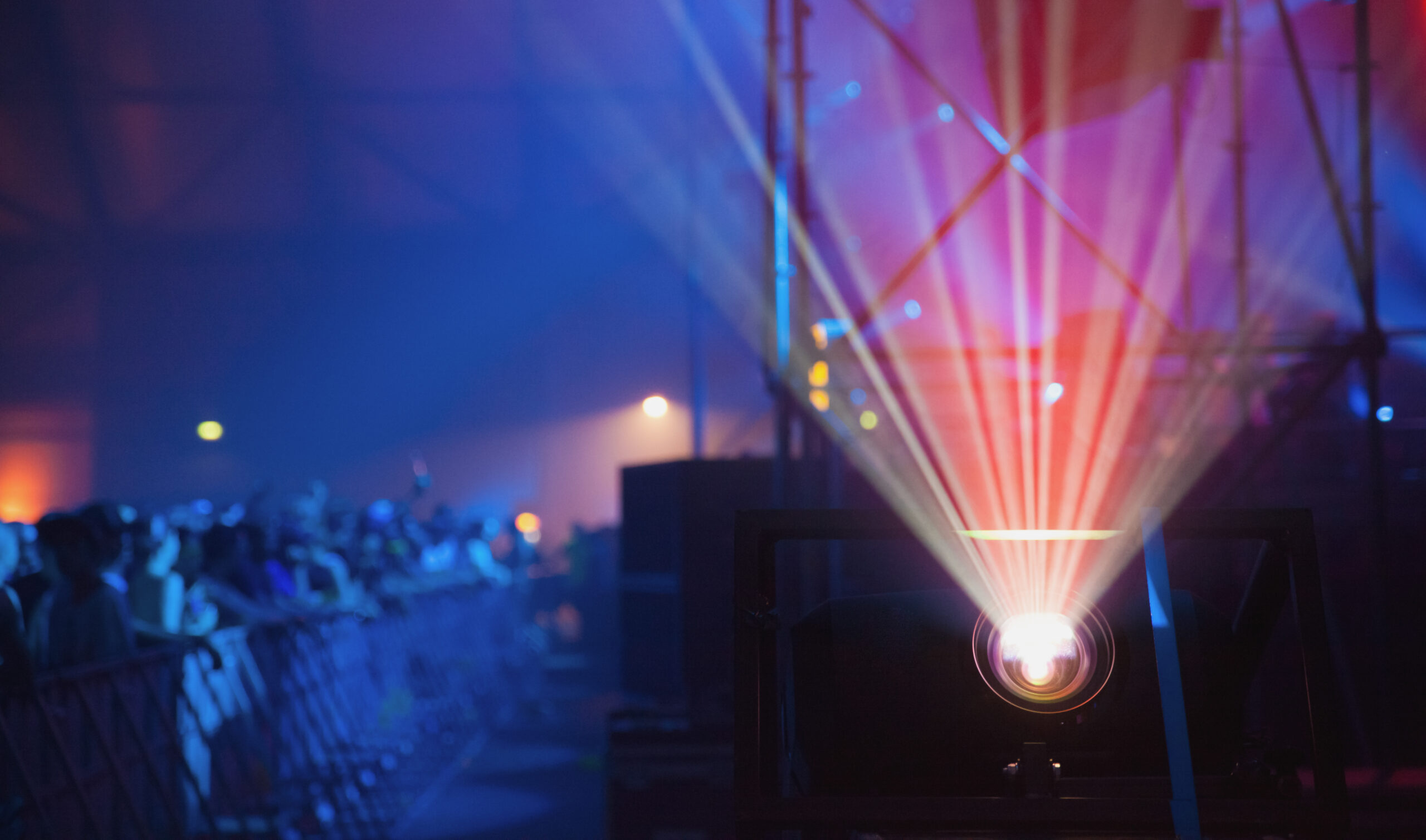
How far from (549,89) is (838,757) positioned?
13461 millimetres

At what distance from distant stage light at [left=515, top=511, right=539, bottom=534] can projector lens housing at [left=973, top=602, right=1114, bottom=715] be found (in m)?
14.1

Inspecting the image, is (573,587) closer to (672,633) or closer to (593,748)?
(593,748)

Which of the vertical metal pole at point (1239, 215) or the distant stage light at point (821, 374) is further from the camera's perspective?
the distant stage light at point (821, 374)

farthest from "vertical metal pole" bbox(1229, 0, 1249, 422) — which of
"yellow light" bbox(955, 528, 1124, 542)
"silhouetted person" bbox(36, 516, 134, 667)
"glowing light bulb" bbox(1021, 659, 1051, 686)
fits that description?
"silhouetted person" bbox(36, 516, 134, 667)

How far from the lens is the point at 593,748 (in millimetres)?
8109

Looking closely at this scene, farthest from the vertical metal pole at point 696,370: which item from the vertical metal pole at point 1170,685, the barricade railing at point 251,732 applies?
the vertical metal pole at point 1170,685

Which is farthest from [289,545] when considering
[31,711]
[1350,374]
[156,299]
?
[156,299]

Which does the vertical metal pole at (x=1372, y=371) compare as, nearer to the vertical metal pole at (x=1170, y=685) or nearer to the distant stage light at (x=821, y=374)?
the distant stage light at (x=821, y=374)

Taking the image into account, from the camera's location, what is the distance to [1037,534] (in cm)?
150

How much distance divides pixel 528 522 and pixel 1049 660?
14.4 m

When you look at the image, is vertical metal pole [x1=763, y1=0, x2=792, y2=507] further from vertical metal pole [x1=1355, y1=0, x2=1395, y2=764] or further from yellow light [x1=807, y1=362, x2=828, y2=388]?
vertical metal pole [x1=1355, y1=0, x2=1395, y2=764]

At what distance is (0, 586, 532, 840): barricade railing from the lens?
3.78 metres

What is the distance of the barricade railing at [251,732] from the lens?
12.4 ft

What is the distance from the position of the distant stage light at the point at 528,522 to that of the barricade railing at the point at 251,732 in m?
5.70
